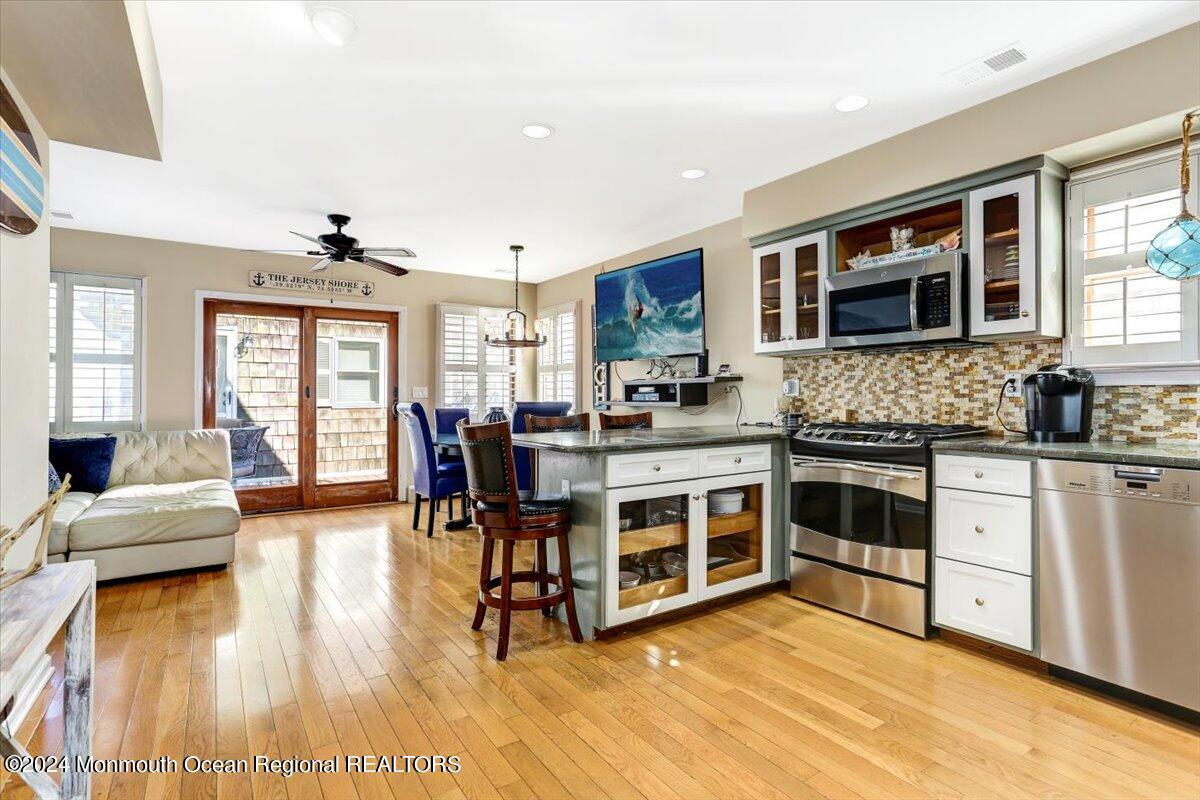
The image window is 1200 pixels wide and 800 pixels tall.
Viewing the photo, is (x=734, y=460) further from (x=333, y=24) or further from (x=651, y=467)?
(x=333, y=24)

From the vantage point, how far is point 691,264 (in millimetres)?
4766

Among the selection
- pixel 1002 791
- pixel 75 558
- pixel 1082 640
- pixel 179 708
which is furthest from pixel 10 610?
pixel 1082 640

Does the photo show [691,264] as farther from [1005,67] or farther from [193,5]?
[193,5]

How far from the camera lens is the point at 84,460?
4.44 meters

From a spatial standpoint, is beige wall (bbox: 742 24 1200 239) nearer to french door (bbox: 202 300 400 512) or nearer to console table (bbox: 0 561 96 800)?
console table (bbox: 0 561 96 800)

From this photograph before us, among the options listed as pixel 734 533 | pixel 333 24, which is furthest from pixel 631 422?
pixel 333 24

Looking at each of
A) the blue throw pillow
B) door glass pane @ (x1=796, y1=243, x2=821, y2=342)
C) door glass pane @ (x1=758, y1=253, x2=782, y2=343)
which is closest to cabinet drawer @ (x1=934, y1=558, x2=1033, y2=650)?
door glass pane @ (x1=796, y1=243, x2=821, y2=342)

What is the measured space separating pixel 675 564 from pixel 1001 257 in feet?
7.10

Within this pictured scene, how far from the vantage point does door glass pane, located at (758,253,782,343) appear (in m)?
3.81

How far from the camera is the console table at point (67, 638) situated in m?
1.12

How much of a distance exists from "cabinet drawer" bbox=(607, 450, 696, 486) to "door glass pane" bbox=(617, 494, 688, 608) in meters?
0.11

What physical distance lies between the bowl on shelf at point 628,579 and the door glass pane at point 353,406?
4401mm

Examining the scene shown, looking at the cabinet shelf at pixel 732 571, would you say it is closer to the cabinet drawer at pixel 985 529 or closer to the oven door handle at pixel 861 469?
the oven door handle at pixel 861 469

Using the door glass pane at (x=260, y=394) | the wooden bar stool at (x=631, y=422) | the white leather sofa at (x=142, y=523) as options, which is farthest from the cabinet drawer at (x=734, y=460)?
the door glass pane at (x=260, y=394)
